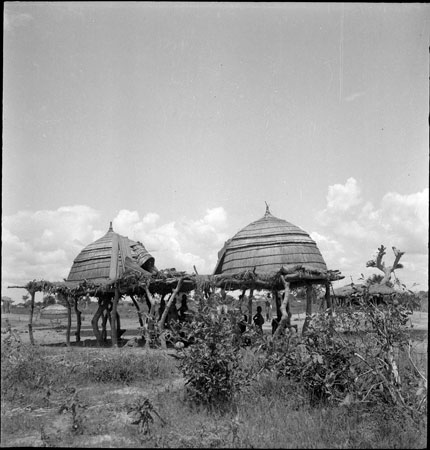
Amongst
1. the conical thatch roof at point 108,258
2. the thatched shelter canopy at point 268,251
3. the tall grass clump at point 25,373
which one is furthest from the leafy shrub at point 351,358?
the conical thatch roof at point 108,258

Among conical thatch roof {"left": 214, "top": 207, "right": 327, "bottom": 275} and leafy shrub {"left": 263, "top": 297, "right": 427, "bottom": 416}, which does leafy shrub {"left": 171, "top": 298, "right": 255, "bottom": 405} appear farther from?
conical thatch roof {"left": 214, "top": 207, "right": 327, "bottom": 275}

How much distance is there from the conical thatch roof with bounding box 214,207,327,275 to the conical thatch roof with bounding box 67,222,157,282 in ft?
8.46

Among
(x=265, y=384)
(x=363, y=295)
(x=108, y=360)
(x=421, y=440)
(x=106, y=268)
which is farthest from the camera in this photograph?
(x=106, y=268)

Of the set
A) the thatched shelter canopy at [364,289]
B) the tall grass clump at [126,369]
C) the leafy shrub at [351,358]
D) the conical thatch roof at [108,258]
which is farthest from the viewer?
the conical thatch roof at [108,258]

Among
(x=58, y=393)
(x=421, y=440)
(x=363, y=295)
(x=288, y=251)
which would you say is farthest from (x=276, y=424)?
(x=288, y=251)

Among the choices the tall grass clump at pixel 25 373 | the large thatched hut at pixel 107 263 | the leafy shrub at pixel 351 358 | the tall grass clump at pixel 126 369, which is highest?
the large thatched hut at pixel 107 263

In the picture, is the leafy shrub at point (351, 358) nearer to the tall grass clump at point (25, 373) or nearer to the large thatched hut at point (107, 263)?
the tall grass clump at point (25, 373)

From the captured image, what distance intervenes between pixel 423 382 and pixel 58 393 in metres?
4.75

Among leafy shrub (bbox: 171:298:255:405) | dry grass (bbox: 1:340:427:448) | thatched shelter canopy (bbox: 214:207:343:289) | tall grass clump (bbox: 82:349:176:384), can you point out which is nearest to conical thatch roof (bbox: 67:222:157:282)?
thatched shelter canopy (bbox: 214:207:343:289)

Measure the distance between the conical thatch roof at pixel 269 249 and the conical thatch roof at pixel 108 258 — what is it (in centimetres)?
258

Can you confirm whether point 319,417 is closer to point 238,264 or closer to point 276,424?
point 276,424

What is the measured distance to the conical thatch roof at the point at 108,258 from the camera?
46.9 ft

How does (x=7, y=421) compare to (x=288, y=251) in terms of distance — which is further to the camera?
(x=288, y=251)

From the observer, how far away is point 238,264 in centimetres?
1414
